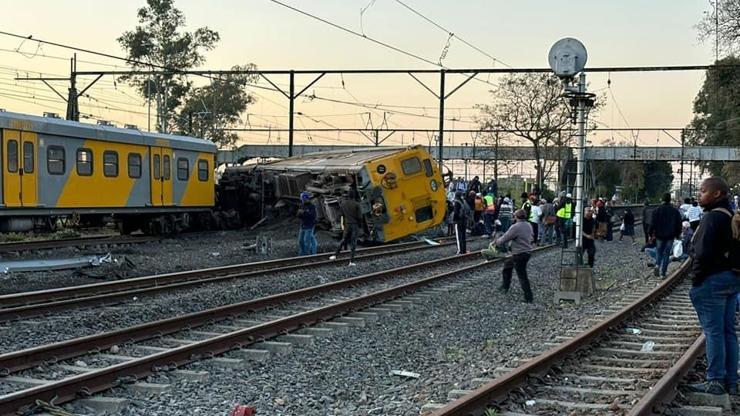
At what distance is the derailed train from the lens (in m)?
20.4

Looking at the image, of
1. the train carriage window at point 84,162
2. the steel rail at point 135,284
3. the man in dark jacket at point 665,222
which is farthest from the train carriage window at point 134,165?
the man in dark jacket at point 665,222

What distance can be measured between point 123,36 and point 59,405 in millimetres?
47710

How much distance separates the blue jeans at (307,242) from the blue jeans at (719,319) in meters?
14.7

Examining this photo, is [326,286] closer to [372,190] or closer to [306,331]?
[306,331]

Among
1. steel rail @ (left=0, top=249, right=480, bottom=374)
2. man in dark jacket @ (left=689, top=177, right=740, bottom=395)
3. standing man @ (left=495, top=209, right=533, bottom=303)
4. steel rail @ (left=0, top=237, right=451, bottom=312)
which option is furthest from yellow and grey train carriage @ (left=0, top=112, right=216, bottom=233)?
man in dark jacket @ (left=689, top=177, right=740, bottom=395)

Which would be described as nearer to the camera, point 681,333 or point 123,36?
point 681,333

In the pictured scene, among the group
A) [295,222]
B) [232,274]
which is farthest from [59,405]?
[295,222]

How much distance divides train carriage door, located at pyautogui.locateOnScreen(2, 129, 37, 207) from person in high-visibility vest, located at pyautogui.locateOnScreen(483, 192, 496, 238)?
585 inches

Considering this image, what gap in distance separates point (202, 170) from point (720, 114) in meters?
57.5

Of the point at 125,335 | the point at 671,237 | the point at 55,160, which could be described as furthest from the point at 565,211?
the point at 125,335

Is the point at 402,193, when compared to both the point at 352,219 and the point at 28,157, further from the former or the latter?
the point at 28,157

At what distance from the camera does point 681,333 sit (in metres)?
10.8

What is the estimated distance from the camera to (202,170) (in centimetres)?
2831

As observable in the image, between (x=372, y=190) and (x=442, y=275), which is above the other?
(x=372, y=190)
